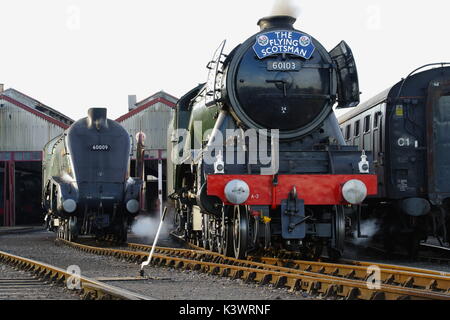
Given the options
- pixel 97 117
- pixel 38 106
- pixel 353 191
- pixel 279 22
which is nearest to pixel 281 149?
pixel 353 191

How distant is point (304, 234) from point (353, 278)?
1.49 m

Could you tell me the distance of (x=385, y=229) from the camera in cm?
1367

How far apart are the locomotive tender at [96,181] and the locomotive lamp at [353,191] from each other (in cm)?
840

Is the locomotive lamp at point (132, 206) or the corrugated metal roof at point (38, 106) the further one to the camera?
the corrugated metal roof at point (38, 106)

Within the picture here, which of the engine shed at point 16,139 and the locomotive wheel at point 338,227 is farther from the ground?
the engine shed at point 16,139

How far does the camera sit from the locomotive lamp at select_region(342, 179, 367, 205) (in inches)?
406

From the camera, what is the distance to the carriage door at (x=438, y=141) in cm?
1218

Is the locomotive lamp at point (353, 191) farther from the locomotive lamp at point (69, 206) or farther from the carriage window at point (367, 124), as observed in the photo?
the locomotive lamp at point (69, 206)

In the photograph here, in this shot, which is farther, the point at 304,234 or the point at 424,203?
the point at 424,203

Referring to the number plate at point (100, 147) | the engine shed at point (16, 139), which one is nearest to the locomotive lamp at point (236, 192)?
the number plate at point (100, 147)
